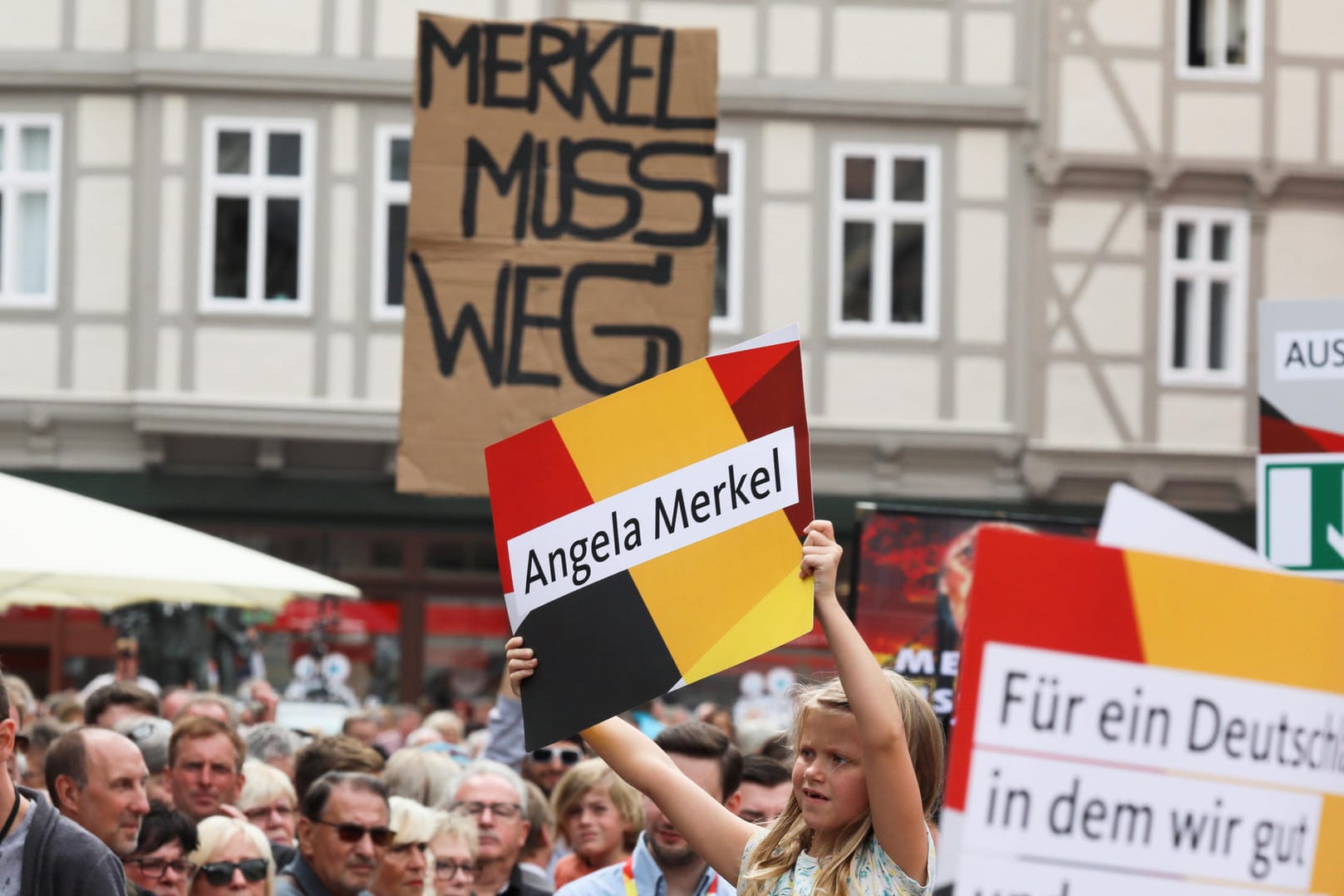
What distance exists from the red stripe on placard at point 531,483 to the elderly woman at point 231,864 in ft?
6.13

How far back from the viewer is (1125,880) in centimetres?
260

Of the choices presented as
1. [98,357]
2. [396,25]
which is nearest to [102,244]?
[98,357]

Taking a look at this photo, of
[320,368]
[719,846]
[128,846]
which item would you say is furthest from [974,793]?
[320,368]

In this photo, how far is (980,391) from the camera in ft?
66.4

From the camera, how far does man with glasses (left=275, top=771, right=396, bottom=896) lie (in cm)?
578

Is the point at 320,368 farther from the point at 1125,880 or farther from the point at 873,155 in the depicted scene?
the point at 1125,880

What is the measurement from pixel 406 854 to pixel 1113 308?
15.5 meters

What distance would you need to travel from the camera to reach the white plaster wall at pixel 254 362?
19578mm

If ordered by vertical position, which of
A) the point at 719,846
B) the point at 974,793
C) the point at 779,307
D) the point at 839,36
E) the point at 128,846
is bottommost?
the point at 128,846

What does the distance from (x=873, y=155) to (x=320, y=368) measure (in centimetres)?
602

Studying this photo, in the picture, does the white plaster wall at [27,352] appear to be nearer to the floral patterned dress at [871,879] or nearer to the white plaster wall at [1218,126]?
the white plaster wall at [1218,126]

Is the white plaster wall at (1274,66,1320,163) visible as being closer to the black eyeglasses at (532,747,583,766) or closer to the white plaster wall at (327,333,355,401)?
the white plaster wall at (327,333,355,401)

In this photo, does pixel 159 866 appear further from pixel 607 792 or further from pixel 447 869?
pixel 607 792

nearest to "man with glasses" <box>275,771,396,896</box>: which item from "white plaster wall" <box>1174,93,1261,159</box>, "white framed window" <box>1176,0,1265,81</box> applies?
"white plaster wall" <box>1174,93,1261,159</box>
